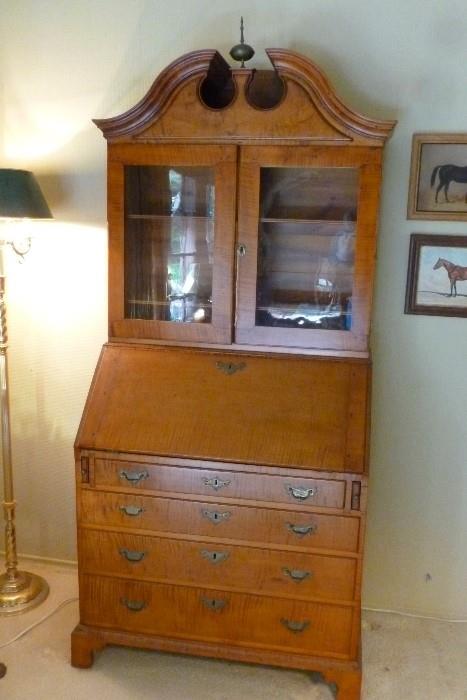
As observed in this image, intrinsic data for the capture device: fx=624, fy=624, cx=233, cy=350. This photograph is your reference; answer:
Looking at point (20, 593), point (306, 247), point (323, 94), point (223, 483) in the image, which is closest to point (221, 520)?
point (223, 483)

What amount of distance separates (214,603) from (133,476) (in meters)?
0.49

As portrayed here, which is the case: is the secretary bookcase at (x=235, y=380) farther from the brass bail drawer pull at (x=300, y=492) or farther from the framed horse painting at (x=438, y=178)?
the framed horse painting at (x=438, y=178)

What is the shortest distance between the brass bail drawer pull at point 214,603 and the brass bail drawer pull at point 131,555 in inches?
9.5

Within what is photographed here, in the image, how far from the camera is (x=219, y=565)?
1972 mm

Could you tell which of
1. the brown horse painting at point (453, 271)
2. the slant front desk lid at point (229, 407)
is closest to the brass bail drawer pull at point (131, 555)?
the slant front desk lid at point (229, 407)

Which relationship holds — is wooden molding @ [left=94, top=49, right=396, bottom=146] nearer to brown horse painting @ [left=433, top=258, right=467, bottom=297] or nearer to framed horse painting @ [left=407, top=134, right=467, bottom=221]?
framed horse painting @ [left=407, top=134, right=467, bottom=221]

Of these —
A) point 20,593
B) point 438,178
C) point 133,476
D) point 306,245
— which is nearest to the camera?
point 133,476

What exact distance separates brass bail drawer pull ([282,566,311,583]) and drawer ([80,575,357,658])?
83 mm

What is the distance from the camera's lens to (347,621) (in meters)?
1.93

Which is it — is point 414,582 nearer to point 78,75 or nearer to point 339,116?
point 339,116

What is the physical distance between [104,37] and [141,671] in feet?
7.52

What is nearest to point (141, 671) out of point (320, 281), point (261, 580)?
point (261, 580)

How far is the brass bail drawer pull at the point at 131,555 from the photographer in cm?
202

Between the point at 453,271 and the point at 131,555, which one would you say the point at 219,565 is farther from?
the point at 453,271
